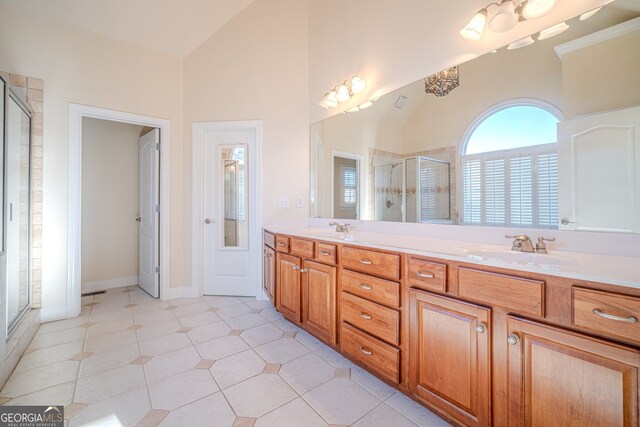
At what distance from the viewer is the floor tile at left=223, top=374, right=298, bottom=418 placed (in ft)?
4.62

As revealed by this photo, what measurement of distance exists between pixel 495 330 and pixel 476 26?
1.61 metres

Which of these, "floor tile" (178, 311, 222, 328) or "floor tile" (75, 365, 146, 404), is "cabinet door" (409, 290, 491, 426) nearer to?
"floor tile" (75, 365, 146, 404)

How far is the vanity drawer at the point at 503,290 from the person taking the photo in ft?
3.20

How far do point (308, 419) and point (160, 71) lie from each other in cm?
353

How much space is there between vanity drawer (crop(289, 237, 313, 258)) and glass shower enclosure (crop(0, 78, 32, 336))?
1.72 m

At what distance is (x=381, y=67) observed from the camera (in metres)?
2.24

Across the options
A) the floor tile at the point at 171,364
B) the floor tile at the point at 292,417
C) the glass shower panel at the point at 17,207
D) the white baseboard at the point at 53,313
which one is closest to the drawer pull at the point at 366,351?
the floor tile at the point at 292,417

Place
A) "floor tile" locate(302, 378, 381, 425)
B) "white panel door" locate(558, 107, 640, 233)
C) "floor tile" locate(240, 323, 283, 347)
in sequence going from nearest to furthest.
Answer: "white panel door" locate(558, 107, 640, 233) < "floor tile" locate(302, 378, 381, 425) < "floor tile" locate(240, 323, 283, 347)

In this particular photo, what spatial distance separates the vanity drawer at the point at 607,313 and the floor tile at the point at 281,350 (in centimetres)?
159

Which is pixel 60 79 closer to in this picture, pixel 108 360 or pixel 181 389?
pixel 108 360

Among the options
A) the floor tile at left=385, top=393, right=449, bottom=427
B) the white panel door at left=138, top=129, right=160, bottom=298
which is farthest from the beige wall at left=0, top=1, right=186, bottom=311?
the floor tile at left=385, top=393, right=449, bottom=427

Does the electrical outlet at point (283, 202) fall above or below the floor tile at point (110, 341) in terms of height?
above

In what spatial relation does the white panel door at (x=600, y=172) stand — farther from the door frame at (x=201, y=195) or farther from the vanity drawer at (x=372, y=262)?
the door frame at (x=201, y=195)

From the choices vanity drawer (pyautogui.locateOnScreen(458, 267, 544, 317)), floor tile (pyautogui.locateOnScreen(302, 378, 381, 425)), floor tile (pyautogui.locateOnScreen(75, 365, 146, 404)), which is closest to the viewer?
vanity drawer (pyautogui.locateOnScreen(458, 267, 544, 317))
